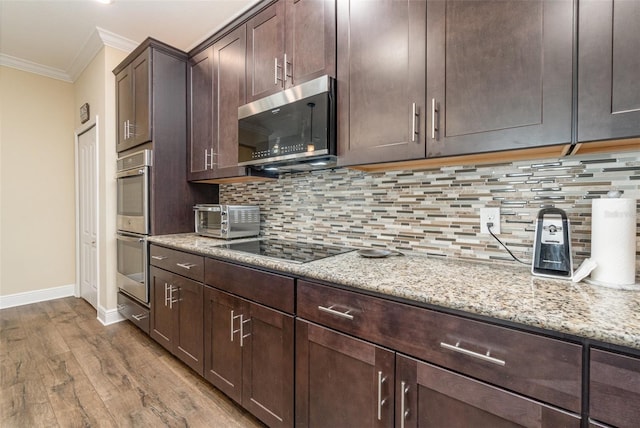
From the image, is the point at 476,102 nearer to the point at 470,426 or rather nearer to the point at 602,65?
the point at 602,65

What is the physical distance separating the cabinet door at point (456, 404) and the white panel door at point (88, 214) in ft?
10.7

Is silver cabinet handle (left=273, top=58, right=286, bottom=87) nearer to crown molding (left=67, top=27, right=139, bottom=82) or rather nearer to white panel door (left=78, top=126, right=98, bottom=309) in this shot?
crown molding (left=67, top=27, right=139, bottom=82)

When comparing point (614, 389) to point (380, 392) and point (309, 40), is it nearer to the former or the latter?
point (380, 392)

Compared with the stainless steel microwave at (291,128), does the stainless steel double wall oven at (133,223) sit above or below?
below

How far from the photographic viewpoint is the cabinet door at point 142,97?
94.3 inches

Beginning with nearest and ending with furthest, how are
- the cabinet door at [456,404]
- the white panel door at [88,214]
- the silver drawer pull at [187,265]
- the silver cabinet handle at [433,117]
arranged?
the cabinet door at [456,404]
the silver cabinet handle at [433,117]
the silver drawer pull at [187,265]
the white panel door at [88,214]

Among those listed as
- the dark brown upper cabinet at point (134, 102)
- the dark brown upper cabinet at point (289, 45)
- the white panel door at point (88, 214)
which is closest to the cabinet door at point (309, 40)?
the dark brown upper cabinet at point (289, 45)

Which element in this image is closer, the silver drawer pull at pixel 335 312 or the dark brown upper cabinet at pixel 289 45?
the silver drawer pull at pixel 335 312

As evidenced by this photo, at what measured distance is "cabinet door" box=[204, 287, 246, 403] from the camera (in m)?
1.56

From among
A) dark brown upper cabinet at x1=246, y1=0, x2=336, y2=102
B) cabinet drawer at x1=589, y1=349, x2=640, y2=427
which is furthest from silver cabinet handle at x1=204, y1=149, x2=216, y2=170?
cabinet drawer at x1=589, y1=349, x2=640, y2=427

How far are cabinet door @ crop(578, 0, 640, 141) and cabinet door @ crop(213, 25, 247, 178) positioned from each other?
177 cm

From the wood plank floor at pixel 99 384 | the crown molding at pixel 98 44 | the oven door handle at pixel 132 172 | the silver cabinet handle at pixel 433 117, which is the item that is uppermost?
the crown molding at pixel 98 44

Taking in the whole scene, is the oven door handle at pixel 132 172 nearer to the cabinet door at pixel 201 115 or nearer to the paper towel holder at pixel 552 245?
the cabinet door at pixel 201 115

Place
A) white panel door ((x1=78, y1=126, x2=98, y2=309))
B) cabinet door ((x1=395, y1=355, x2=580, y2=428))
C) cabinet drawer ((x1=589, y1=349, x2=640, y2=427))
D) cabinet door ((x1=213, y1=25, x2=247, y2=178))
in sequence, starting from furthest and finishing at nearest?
white panel door ((x1=78, y1=126, x2=98, y2=309)) < cabinet door ((x1=213, y1=25, x2=247, y2=178)) < cabinet door ((x1=395, y1=355, x2=580, y2=428)) < cabinet drawer ((x1=589, y1=349, x2=640, y2=427))
